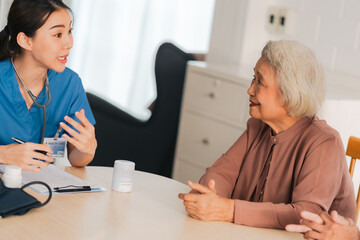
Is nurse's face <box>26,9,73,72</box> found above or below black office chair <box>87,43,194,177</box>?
above

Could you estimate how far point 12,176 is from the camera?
1.74 m

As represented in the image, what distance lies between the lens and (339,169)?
6.27 feet

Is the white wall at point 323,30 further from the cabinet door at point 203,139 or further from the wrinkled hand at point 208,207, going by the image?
the wrinkled hand at point 208,207

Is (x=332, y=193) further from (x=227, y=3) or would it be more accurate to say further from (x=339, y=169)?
(x=227, y=3)

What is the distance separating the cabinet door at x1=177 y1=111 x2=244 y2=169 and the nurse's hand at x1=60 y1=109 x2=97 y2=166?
1.43 metres

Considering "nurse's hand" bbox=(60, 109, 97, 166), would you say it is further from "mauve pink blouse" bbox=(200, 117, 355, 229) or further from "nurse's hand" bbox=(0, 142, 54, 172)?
"mauve pink blouse" bbox=(200, 117, 355, 229)

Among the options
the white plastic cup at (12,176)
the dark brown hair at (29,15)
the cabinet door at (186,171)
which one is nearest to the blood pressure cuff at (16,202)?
the white plastic cup at (12,176)

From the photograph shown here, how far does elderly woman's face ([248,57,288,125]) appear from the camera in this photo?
78.4 inches

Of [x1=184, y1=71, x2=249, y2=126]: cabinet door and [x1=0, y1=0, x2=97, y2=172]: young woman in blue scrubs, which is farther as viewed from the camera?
[x1=184, y1=71, x2=249, y2=126]: cabinet door

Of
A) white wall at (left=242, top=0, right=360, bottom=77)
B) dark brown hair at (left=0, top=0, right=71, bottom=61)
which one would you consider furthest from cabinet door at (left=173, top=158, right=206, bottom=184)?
dark brown hair at (left=0, top=0, right=71, bottom=61)

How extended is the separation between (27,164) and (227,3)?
233 centimetres

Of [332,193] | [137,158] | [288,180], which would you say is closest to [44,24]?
[288,180]

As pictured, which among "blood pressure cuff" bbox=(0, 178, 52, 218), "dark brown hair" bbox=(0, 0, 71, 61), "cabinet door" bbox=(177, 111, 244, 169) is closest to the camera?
"blood pressure cuff" bbox=(0, 178, 52, 218)

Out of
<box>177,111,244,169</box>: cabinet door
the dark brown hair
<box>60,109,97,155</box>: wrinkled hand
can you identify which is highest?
the dark brown hair
